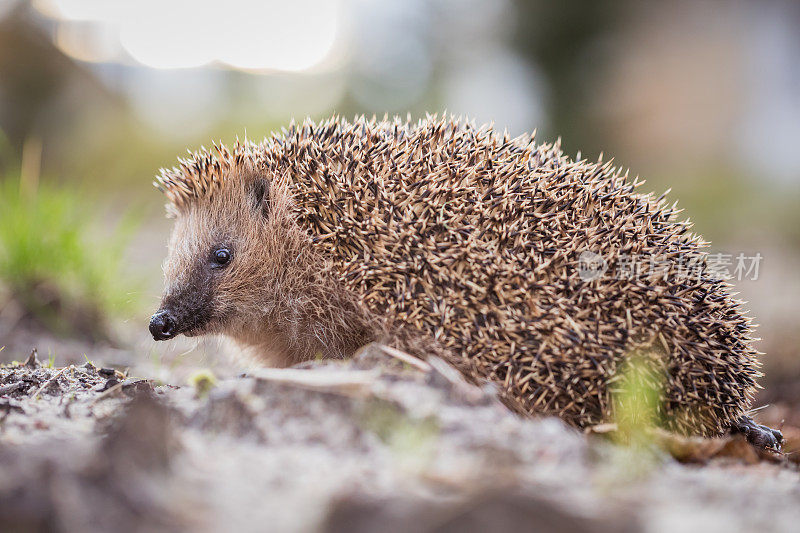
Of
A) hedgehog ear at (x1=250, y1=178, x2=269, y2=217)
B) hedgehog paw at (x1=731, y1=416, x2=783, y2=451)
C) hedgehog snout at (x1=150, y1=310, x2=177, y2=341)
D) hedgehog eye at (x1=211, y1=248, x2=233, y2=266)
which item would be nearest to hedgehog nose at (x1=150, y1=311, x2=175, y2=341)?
hedgehog snout at (x1=150, y1=310, x2=177, y2=341)

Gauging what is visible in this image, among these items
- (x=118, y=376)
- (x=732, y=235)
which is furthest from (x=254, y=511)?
(x=732, y=235)

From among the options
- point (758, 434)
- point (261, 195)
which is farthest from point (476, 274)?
point (758, 434)

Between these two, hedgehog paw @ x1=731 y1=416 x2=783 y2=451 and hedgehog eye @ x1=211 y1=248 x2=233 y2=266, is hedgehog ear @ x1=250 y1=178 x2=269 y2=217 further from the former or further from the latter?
hedgehog paw @ x1=731 y1=416 x2=783 y2=451

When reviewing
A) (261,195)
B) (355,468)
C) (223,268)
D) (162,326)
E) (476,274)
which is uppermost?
(261,195)

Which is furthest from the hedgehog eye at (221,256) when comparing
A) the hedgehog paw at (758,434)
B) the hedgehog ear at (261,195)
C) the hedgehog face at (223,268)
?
the hedgehog paw at (758,434)

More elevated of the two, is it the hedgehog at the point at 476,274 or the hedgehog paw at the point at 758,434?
the hedgehog at the point at 476,274

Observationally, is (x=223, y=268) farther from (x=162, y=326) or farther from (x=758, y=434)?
(x=758, y=434)

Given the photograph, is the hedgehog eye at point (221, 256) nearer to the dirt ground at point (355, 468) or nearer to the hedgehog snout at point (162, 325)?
the hedgehog snout at point (162, 325)
